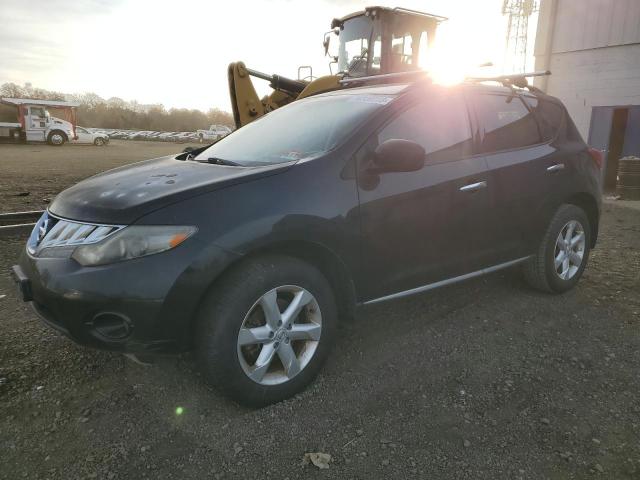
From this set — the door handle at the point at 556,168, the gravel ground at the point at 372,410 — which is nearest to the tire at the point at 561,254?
the door handle at the point at 556,168

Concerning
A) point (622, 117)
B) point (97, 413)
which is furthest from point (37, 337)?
point (622, 117)

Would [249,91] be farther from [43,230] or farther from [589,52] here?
[589,52]

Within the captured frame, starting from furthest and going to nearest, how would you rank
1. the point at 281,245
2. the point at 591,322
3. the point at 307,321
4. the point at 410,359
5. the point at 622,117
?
the point at 622,117
the point at 591,322
the point at 410,359
the point at 307,321
the point at 281,245

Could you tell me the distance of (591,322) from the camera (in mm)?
3631

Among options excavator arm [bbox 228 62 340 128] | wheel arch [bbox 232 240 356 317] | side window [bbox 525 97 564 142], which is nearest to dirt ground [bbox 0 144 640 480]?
wheel arch [bbox 232 240 356 317]

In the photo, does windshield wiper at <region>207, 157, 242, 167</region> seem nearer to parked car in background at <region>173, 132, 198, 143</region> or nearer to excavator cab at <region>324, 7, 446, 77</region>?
excavator cab at <region>324, 7, 446, 77</region>

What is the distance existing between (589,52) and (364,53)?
21.1 feet

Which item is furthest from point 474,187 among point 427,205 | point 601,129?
point 601,129

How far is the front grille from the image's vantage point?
227 cm

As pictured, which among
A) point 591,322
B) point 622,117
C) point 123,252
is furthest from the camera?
point 622,117

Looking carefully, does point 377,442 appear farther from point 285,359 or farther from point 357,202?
point 357,202

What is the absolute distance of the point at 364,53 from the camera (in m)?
8.77

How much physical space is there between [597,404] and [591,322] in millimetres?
1200

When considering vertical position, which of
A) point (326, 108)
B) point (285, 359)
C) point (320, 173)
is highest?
point (326, 108)
